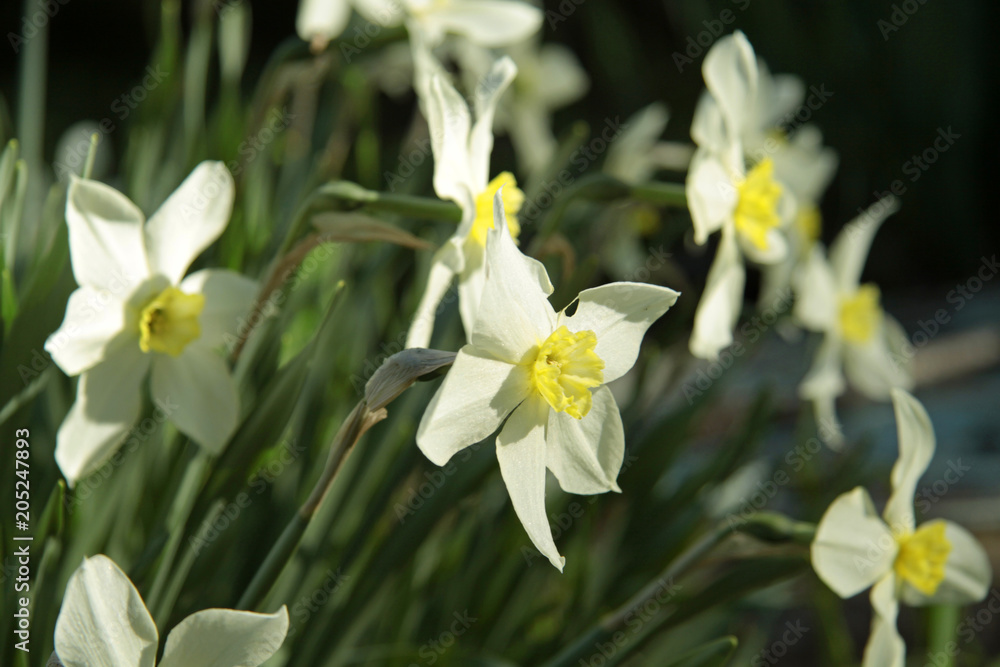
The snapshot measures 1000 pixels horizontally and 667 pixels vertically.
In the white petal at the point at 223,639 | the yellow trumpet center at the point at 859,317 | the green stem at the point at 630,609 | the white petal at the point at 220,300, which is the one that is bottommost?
the yellow trumpet center at the point at 859,317

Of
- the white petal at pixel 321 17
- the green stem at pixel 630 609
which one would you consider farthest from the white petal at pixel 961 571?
the white petal at pixel 321 17

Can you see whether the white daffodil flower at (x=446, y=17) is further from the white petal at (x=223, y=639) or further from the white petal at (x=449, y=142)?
the white petal at (x=223, y=639)

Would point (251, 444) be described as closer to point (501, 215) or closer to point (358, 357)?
point (501, 215)

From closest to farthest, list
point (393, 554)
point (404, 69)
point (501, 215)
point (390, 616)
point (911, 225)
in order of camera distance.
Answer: point (501, 215)
point (393, 554)
point (390, 616)
point (404, 69)
point (911, 225)

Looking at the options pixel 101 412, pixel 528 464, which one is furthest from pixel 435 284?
pixel 101 412

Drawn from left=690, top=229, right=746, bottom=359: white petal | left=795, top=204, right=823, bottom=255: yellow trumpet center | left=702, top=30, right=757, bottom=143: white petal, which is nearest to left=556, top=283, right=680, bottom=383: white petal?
left=690, top=229, right=746, bottom=359: white petal

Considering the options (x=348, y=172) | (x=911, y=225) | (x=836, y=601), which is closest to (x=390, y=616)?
(x=836, y=601)
